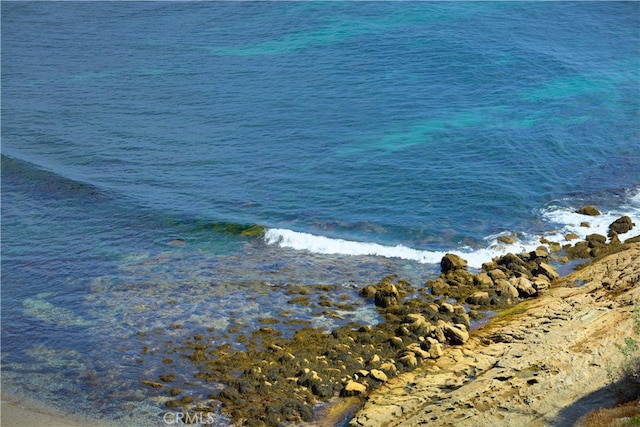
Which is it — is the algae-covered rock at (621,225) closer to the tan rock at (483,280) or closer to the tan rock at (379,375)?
the tan rock at (483,280)

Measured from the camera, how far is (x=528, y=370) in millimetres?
37688

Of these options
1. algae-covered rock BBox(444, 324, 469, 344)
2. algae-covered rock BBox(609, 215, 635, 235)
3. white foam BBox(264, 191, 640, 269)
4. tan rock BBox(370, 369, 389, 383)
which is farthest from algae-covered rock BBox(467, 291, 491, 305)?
algae-covered rock BBox(609, 215, 635, 235)

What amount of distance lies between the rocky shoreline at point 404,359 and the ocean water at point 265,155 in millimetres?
1997

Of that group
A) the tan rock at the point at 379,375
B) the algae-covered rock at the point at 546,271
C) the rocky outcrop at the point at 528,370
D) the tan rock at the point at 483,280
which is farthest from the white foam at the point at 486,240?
the tan rock at the point at 379,375

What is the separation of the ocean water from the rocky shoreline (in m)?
2.00

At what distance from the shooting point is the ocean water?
162 ft

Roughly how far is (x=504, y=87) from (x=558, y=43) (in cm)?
1443

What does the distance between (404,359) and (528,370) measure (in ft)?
20.8

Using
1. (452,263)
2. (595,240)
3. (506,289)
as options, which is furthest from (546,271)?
(595,240)

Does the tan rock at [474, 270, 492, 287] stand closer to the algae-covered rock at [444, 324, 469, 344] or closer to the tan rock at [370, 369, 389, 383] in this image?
the algae-covered rock at [444, 324, 469, 344]

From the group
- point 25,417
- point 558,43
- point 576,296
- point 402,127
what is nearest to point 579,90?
point 558,43

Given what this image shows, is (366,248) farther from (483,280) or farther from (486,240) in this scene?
(483,280)

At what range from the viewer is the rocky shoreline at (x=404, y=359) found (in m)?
37.0

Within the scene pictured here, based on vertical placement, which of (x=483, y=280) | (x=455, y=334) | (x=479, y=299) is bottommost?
(x=479, y=299)
